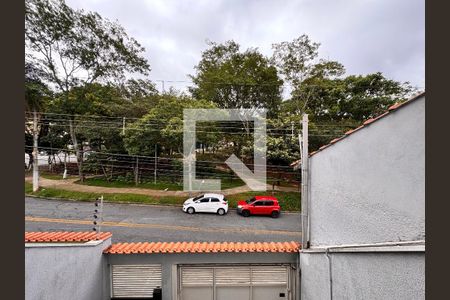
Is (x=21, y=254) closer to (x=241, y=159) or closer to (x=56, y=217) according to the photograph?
(x=56, y=217)

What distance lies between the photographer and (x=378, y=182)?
3229 mm

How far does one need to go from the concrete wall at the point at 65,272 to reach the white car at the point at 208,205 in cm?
804

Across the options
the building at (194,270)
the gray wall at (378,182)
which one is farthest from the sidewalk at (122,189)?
the gray wall at (378,182)

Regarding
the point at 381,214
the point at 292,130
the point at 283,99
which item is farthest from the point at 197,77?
the point at 381,214

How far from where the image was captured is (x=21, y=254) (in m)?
1.88

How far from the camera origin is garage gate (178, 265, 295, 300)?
7.09 m

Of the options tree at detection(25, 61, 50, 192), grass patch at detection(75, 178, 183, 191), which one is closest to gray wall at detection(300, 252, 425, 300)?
grass patch at detection(75, 178, 183, 191)

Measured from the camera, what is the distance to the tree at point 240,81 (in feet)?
72.1

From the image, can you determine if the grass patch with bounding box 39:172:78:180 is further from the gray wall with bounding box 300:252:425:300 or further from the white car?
the gray wall with bounding box 300:252:425:300

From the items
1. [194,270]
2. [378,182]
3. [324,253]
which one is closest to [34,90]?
[194,270]

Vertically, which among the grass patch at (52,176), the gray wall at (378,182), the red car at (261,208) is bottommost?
the red car at (261,208)

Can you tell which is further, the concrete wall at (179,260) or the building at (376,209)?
the concrete wall at (179,260)

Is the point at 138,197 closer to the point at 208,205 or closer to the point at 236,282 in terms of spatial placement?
the point at 208,205

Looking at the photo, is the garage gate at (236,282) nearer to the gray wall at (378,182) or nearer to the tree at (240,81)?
the gray wall at (378,182)
